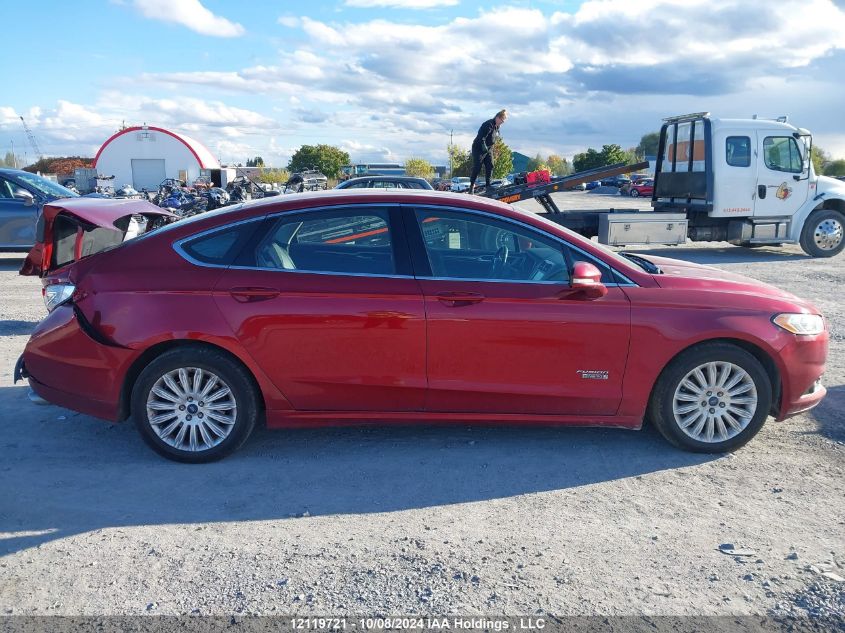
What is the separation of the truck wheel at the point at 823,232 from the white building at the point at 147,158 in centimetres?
5507

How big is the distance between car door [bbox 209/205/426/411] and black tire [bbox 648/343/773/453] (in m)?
1.50

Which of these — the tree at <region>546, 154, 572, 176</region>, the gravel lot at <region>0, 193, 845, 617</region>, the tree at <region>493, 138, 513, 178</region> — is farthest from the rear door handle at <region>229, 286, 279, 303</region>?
the tree at <region>546, 154, 572, 176</region>

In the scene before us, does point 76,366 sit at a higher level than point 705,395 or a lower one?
higher

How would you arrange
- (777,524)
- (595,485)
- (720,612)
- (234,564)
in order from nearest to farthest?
(720,612), (234,564), (777,524), (595,485)

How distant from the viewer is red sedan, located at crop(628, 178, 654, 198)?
50.8 meters

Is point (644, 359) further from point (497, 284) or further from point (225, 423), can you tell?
point (225, 423)

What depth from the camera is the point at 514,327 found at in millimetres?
4199

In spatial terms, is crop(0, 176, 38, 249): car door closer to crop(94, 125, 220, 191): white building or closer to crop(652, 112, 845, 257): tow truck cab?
crop(652, 112, 845, 257): tow truck cab

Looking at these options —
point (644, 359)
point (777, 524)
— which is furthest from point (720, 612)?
point (644, 359)

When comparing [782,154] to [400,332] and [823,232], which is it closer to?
[823,232]

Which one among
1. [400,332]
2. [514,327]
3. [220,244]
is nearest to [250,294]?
[220,244]

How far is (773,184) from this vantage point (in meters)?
14.0

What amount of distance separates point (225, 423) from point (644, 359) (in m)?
2.59

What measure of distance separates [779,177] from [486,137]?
19.3ft
